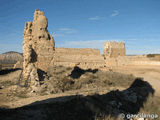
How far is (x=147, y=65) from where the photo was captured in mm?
20453

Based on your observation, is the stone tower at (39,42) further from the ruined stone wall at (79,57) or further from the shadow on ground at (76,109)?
the ruined stone wall at (79,57)

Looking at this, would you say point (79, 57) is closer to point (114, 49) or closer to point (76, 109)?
point (114, 49)

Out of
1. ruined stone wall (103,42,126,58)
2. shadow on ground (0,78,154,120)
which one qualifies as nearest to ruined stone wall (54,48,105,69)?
ruined stone wall (103,42,126,58)

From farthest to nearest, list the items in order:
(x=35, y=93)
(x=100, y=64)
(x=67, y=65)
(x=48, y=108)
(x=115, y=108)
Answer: (x=100, y=64) < (x=67, y=65) < (x=35, y=93) < (x=115, y=108) < (x=48, y=108)

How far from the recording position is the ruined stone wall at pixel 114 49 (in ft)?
89.3

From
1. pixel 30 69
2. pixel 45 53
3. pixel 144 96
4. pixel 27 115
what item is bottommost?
pixel 144 96

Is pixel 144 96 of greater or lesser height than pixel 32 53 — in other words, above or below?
below

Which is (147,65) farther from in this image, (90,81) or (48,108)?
(48,108)

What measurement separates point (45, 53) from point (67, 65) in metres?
10.1

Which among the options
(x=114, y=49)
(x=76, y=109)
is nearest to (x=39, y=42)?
(x=76, y=109)

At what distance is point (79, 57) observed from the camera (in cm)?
2522

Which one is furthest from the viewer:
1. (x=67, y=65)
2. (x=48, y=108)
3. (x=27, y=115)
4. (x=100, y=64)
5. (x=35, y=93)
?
(x=100, y=64)

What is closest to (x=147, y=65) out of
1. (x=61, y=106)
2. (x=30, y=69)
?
(x=30, y=69)

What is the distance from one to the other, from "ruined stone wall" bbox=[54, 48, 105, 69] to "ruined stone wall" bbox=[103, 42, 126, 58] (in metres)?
1.77
